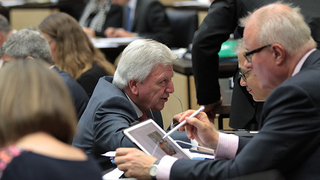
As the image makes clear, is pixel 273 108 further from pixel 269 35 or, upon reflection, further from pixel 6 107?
pixel 6 107

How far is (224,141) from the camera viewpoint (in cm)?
189

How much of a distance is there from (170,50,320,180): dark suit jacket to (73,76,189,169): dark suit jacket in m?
0.65

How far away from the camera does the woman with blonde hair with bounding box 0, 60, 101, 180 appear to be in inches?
44.6

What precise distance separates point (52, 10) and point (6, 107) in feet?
22.4

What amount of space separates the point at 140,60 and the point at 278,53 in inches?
33.2

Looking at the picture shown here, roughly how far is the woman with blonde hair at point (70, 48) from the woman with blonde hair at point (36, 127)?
2.54 m

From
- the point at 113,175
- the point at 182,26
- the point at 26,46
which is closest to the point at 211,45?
the point at 26,46

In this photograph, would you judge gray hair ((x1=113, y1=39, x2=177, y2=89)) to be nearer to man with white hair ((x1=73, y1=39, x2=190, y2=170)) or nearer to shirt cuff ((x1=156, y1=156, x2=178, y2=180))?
man with white hair ((x1=73, y1=39, x2=190, y2=170))

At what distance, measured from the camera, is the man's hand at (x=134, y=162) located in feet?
5.74

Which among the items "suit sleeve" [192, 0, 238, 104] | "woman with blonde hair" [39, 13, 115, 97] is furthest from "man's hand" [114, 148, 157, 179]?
"woman with blonde hair" [39, 13, 115, 97]

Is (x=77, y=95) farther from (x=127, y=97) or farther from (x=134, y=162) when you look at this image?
(x=134, y=162)

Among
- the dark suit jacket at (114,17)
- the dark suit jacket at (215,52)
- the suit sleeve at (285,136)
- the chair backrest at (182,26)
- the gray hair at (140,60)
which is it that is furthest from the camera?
the dark suit jacket at (114,17)

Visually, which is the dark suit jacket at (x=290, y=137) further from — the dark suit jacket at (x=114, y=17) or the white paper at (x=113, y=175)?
the dark suit jacket at (x=114, y=17)

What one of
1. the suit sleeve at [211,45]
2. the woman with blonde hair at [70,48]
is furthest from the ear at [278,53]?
the woman with blonde hair at [70,48]
